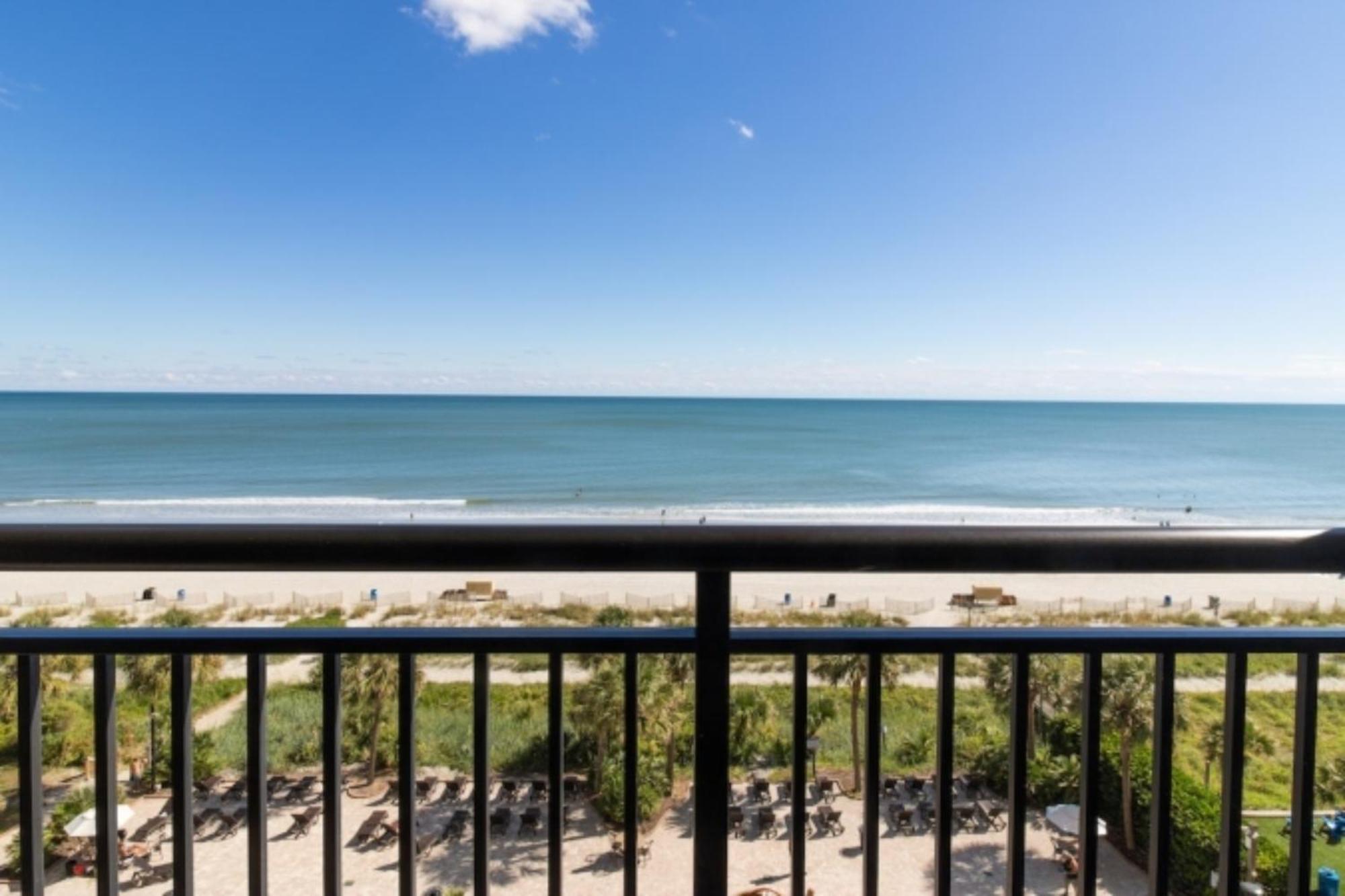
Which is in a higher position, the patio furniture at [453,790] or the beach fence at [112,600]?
the beach fence at [112,600]

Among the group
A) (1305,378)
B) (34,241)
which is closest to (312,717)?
(34,241)

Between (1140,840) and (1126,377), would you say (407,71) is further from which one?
(1126,377)

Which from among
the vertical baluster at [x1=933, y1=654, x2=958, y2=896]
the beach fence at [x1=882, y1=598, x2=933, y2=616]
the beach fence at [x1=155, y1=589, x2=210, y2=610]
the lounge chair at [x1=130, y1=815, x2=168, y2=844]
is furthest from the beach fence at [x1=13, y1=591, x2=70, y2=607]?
the vertical baluster at [x1=933, y1=654, x2=958, y2=896]

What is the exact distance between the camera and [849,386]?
72312mm

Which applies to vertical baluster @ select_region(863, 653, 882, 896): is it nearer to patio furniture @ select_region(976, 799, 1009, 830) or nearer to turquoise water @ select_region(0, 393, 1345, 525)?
patio furniture @ select_region(976, 799, 1009, 830)

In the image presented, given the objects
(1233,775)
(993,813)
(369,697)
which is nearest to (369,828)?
(369,697)

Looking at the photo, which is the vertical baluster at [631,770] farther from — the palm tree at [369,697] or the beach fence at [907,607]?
the beach fence at [907,607]

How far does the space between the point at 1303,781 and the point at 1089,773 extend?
0.37m

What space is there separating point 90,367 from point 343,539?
259 feet

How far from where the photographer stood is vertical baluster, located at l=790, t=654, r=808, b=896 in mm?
1023

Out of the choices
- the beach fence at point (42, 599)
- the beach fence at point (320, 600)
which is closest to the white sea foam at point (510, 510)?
the beach fence at point (320, 600)

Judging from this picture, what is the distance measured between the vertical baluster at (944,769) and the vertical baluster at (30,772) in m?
1.33

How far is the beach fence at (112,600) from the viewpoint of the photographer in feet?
37.1

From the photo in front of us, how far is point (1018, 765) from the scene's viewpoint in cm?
106
